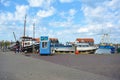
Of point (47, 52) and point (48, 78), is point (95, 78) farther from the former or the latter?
point (47, 52)

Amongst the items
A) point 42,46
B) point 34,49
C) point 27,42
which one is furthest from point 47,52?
point 27,42

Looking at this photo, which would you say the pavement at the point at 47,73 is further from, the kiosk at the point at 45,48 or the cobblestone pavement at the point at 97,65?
the kiosk at the point at 45,48

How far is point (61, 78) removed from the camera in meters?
12.0

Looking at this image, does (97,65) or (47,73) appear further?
(97,65)

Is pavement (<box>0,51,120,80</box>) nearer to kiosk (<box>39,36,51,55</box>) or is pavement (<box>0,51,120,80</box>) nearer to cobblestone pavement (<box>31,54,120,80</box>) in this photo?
cobblestone pavement (<box>31,54,120,80</box>)

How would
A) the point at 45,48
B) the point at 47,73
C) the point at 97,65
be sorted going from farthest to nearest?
the point at 45,48
the point at 97,65
the point at 47,73

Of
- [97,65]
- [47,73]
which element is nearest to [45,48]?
[97,65]

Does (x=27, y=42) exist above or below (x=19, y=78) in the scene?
above

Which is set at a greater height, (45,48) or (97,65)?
(45,48)

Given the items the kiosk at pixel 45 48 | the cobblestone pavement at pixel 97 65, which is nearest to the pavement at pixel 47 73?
the cobblestone pavement at pixel 97 65

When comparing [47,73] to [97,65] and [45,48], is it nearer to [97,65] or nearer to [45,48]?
[97,65]

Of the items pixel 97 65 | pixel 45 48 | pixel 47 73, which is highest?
pixel 45 48

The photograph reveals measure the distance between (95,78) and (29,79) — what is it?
3.07 metres

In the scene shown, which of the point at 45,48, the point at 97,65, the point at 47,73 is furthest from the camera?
the point at 45,48
